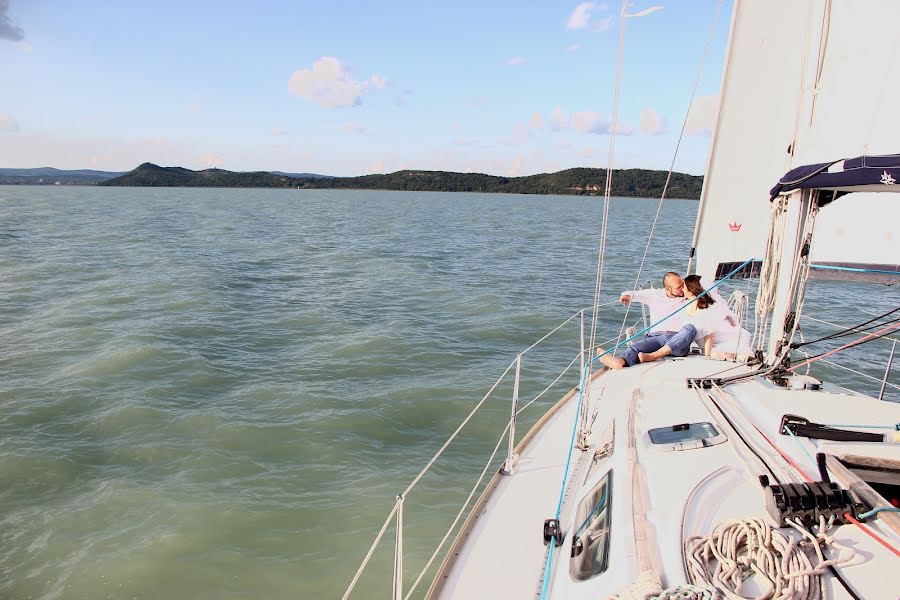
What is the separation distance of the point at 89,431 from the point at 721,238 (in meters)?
8.48

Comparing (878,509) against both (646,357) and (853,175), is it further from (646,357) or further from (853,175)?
(646,357)

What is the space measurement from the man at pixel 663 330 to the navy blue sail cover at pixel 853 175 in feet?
7.22

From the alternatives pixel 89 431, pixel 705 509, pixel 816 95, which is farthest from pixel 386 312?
pixel 705 509

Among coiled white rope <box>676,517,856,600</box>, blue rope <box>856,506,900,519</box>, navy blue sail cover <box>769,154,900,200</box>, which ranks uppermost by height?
navy blue sail cover <box>769,154,900,200</box>

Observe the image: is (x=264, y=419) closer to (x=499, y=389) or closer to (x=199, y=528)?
(x=199, y=528)

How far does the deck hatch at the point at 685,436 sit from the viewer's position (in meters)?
3.83

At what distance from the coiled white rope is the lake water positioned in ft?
10.7

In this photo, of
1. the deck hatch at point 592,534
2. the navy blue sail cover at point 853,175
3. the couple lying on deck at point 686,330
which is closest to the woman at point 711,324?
the couple lying on deck at point 686,330

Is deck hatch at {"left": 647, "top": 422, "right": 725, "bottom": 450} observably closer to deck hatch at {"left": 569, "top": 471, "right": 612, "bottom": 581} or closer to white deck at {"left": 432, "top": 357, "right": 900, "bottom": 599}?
white deck at {"left": 432, "top": 357, "right": 900, "bottom": 599}

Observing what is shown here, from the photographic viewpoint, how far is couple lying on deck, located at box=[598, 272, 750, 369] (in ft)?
22.0

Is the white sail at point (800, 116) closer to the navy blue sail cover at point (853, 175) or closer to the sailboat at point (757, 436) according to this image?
the sailboat at point (757, 436)

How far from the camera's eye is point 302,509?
6.09m

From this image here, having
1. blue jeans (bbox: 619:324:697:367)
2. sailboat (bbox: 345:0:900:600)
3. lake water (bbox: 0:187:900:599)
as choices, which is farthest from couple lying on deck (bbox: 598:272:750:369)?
lake water (bbox: 0:187:900:599)

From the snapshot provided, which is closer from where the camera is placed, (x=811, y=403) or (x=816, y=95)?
(x=811, y=403)
